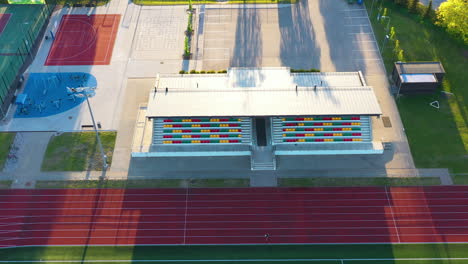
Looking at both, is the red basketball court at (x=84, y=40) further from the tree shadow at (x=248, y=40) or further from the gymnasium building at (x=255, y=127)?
the tree shadow at (x=248, y=40)

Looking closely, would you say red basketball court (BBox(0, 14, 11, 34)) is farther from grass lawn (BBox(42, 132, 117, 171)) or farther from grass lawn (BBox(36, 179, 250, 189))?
grass lawn (BBox(36, 179, 250, 189))

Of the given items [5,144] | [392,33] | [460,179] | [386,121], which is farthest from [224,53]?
[460,179]

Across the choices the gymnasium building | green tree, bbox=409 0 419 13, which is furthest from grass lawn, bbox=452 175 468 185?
green tree, bbox=409 0 419 13

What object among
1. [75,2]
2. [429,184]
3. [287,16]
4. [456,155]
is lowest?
[429,184]

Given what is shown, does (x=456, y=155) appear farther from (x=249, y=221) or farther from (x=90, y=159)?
(x=90, y=159)

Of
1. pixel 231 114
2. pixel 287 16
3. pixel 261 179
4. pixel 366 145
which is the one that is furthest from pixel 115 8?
pixel 366 145

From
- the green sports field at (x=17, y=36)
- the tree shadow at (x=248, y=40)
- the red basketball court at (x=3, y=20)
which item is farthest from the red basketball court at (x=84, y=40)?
the tree shadow at (x=248, y=40)
